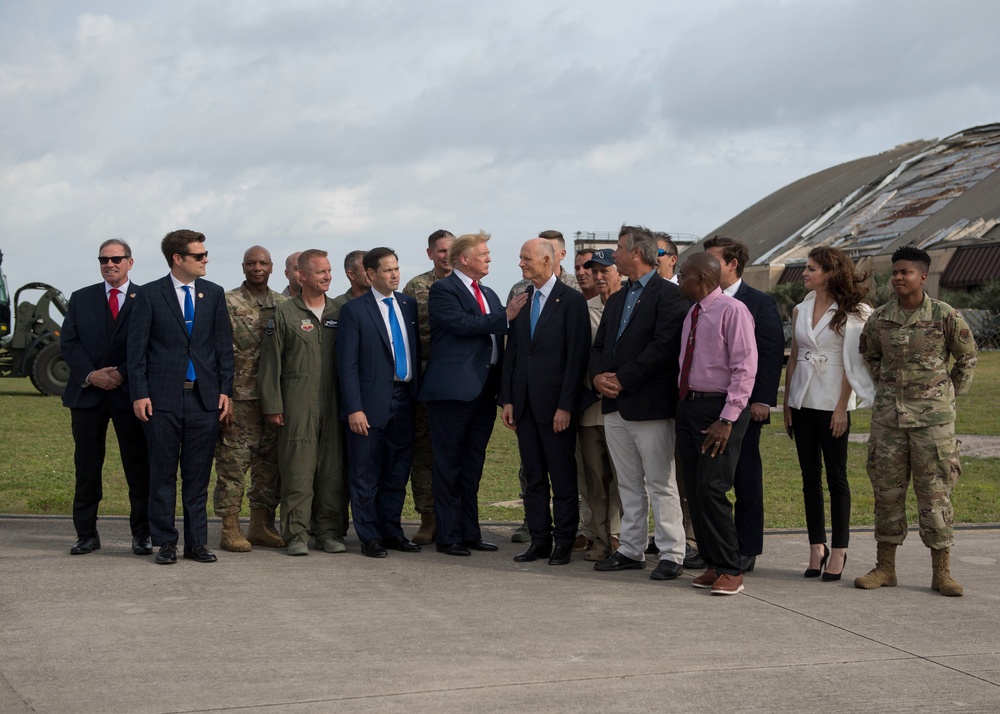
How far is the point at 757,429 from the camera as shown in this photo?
6.80 meters

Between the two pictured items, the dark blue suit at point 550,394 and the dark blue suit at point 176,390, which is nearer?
the dark blue suit at point 176,390

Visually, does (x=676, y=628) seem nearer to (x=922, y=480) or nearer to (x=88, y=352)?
(x=922, y=480)

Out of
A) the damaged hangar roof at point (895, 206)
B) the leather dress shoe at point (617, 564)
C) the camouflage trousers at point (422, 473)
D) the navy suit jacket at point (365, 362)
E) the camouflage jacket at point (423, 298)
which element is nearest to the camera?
the leather dress shoe at point (617, 564)

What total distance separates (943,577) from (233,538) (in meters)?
4.44

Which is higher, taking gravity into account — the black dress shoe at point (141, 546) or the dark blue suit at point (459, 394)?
the dark blue suit at point (459, 394)

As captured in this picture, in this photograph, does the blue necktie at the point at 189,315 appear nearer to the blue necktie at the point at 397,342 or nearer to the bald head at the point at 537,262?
the blue necktie at the point at 397,342

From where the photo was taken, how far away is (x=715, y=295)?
21.2 ft

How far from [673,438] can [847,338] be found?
1.20 metres

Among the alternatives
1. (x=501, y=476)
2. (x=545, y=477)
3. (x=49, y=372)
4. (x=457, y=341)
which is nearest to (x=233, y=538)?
(x=457, y=341)

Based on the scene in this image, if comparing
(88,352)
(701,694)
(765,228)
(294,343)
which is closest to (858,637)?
(701,694)

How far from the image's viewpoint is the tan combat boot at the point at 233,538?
7391mm

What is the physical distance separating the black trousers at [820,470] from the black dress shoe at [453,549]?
87.8 inches

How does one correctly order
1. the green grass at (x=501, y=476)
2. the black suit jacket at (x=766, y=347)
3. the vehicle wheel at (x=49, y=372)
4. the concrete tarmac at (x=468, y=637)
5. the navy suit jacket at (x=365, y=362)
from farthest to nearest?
the vehicle wheel at (x=49, y=372) < the green grass at (x=501, y=476) < the navy suit jacket at (x=365, y=362) < the black suit jacket at (x=766, y=347) < the concrete tarmac at (x=468, y=637)

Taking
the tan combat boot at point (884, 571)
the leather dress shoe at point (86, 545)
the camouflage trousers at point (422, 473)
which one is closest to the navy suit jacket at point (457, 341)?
the camouflage trousers at point (422, 473)
